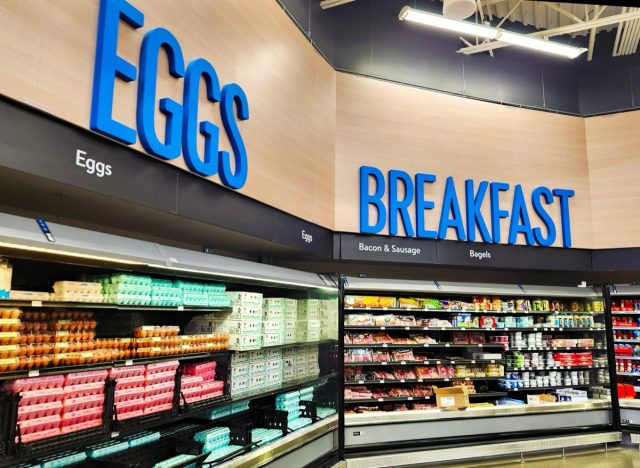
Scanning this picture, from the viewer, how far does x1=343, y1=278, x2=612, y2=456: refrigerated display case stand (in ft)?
20.1

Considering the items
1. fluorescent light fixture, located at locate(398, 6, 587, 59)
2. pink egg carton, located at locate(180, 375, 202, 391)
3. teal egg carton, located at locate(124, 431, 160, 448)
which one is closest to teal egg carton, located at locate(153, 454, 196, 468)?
teal egg carton, located at locate(124, 431, 160, 448)

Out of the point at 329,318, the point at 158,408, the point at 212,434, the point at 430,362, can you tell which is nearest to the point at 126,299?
the point at 158,408

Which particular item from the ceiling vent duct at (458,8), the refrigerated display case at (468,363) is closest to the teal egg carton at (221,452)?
the refrigerated display case at (468,363)

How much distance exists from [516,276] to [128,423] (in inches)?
272

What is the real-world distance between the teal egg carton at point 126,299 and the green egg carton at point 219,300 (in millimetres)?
672

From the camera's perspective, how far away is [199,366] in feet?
12.0

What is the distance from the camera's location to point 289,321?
4859mm

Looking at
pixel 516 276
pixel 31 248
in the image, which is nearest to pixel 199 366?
pixel 31 248

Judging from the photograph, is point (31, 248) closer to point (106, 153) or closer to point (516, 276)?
point (106, 153)

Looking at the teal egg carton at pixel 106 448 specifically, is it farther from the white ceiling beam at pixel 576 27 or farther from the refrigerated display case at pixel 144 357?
the white ceiling beam at pixel 576 27

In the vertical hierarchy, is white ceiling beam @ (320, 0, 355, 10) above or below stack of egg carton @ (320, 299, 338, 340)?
above

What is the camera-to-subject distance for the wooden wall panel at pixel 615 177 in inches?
293

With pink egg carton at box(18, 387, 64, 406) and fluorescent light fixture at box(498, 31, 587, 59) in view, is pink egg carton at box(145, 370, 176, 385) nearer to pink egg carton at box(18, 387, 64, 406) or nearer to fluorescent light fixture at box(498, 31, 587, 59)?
pink egg carton at box(18, 387, 64, 406)

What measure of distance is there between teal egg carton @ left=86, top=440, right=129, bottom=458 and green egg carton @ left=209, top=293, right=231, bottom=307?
109cm
